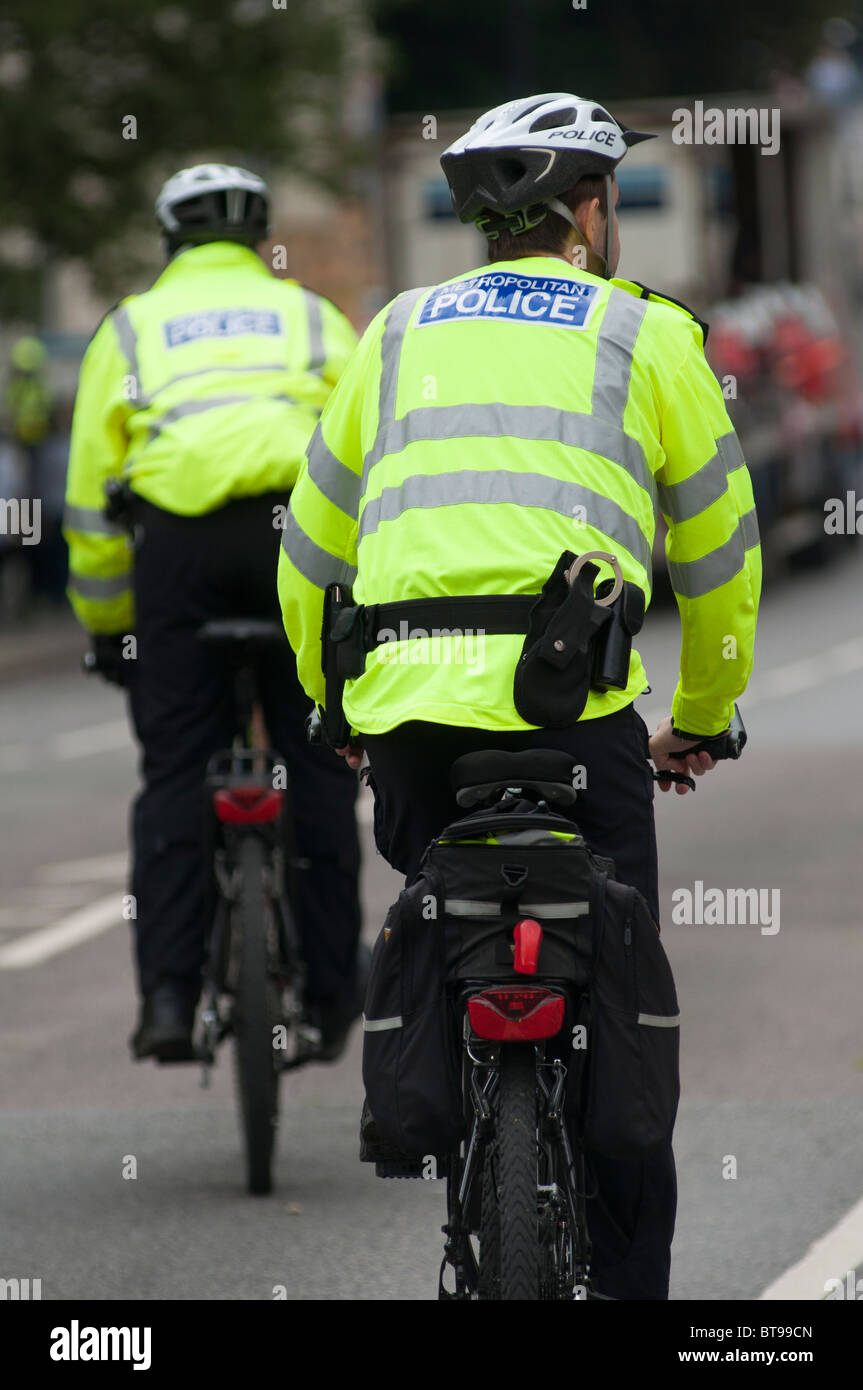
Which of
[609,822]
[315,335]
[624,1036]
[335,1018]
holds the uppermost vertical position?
[315,335]

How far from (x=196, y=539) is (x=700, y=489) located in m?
2.07

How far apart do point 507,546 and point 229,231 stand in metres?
2.53

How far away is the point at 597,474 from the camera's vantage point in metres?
3.62

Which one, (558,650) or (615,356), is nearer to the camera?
(558,650)

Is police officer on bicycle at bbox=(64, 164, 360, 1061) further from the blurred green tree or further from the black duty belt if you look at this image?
the blurred green tree

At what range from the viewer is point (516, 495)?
359 centimetres

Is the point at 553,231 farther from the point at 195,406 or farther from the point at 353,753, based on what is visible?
the point at 195,406

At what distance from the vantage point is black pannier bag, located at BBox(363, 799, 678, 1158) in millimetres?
3486

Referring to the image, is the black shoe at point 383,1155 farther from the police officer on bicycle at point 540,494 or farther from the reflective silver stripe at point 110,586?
the reflective silver stripe at point 110,586

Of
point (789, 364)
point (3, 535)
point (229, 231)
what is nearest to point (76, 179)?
point (3, 535)

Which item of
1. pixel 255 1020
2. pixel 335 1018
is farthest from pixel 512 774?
pixel 335 1018

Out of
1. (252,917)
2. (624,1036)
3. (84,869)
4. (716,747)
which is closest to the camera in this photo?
(624,1036)

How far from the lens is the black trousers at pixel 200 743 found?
5.61 meters

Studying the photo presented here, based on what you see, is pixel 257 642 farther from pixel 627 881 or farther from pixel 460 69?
pixel 460 69
